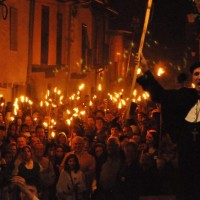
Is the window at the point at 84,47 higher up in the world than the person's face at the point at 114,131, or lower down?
higher up

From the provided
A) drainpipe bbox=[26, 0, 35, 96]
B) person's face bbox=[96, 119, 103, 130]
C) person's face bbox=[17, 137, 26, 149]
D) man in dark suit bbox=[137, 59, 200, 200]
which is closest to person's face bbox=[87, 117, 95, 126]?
person's face bbox=[96, 119, 103, 130]

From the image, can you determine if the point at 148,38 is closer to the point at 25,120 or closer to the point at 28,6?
the point at 28,6

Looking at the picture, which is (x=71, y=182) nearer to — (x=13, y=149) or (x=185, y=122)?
(x=13, y=149)

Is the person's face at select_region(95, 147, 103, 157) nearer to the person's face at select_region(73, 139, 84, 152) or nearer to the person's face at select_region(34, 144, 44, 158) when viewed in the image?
the person's face at select_region(73, 139, 84, 152)

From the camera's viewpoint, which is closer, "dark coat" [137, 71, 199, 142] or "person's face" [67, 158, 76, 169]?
"dark coat" [137, 71, 199, 142]

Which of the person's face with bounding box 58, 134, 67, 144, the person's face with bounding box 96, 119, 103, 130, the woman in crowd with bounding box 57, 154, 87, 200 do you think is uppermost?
the person's face with bounding box 96, 119, 103, 130

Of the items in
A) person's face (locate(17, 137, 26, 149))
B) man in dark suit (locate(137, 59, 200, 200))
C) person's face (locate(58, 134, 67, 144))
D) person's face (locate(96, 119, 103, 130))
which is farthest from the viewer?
person's face (locate(96, 119, 103, 130))

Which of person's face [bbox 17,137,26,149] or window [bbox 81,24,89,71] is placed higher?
window [bbox 81,24,89,71]

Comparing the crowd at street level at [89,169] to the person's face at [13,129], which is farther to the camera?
the person's face at [13,129]

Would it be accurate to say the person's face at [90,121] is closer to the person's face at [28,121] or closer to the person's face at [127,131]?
the person's face at [28,121]

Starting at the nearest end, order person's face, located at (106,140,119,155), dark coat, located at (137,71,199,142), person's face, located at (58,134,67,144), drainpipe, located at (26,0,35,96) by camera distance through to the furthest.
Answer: dark coat, located at (137,71,199,142), person's face, located at (106,140,119,155), person's face, located at (58,134,67,144), drainpipe, located at (26,0,35,96)

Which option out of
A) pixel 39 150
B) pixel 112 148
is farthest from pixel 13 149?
pixel 112 148

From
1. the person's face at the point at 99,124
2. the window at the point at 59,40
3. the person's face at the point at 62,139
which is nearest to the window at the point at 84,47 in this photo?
the window at the point at 59,40

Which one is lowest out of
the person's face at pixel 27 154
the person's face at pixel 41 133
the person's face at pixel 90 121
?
the person's face at pixel 27 154
